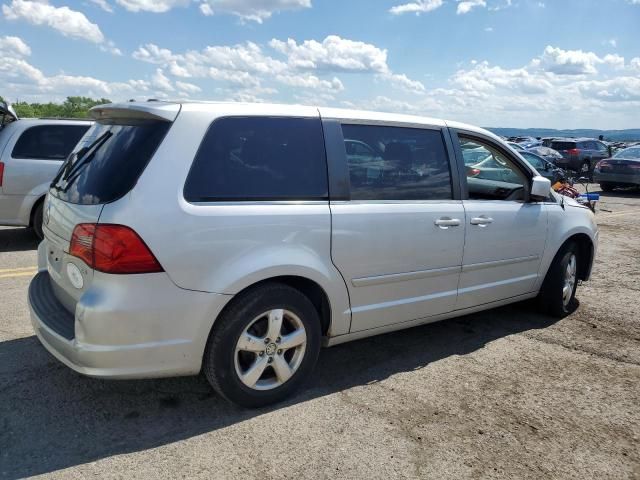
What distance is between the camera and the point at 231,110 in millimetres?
3213

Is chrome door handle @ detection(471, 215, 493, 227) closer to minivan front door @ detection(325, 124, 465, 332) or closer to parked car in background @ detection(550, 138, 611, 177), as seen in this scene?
minivan front door @ detection(325, 124, 465, 332)

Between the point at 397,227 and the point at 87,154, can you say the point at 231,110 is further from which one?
the point at 397,227

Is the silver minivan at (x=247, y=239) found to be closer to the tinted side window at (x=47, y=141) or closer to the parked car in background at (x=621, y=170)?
the tinted side window at (x=47, y=141)

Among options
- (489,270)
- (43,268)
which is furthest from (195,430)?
(489,270)

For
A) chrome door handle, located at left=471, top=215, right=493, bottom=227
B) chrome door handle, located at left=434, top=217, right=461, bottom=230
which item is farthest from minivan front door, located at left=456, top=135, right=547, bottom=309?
chrome door handle, located at left=434, top=217, right=461, bottom=230

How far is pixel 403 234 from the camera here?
3.75 m

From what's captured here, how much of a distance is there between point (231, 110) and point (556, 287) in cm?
345

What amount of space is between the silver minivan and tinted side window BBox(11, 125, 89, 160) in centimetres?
433

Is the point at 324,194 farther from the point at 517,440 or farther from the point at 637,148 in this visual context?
the point at 637,148

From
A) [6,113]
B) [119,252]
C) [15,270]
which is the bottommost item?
[15,270]

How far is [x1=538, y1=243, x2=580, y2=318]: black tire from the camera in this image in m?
5.09

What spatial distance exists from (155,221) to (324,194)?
1.06m

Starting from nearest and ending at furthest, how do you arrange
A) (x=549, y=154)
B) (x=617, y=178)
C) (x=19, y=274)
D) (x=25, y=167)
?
(x=19, y=274) < (x=25, y=167) < (x=617, y=178) < (x=549, y=154)

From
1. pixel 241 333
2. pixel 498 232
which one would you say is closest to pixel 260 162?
pixel 241 333
